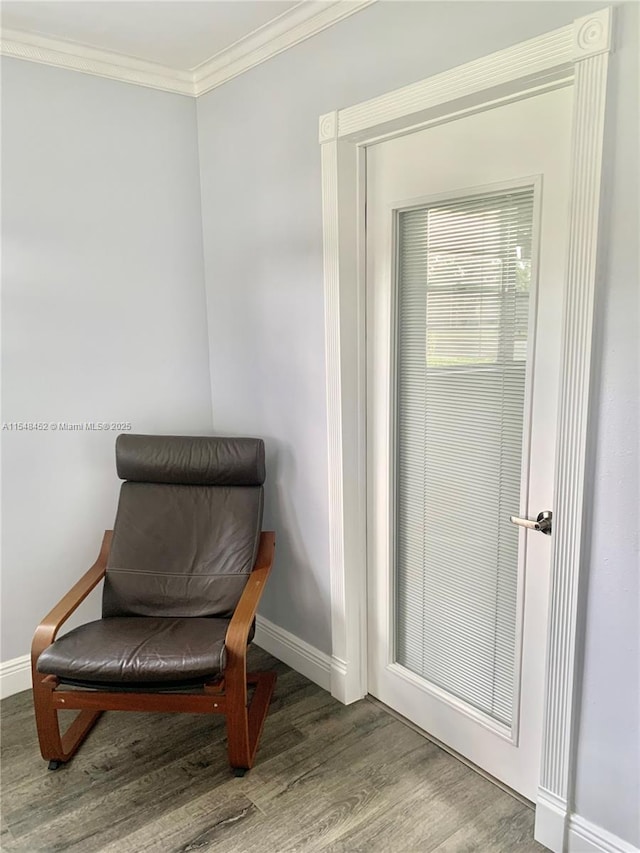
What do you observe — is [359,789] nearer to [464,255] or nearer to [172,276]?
[464,255]

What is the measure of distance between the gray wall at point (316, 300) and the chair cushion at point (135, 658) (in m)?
0.63

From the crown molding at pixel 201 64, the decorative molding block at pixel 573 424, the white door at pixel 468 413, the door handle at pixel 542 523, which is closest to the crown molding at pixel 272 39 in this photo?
the crown molding at pixel 201 64

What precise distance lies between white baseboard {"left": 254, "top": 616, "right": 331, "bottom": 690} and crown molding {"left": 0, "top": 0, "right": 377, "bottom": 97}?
232cm

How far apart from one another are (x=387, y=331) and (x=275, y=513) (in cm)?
99

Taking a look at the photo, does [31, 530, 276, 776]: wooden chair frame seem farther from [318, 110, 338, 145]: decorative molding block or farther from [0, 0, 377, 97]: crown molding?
[0, 0, 377, 97]: crown molding

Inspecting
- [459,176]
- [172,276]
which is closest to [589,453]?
[459,176]

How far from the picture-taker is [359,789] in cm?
203

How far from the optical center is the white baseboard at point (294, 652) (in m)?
2.58

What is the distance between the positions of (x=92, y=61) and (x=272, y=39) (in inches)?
29.4

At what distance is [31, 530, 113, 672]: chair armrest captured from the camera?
6.85ft

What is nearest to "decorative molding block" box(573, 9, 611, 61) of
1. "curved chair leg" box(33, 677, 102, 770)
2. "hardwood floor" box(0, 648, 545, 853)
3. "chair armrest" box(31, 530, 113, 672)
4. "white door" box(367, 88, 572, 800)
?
"white door" box(367, 88, 572, 800)

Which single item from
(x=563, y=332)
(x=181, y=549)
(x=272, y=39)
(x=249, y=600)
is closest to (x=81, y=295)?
(x=181, y=549)

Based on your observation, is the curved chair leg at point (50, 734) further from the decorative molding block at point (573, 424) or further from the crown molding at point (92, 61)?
the crown molding at point (92, 61)

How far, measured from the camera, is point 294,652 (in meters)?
2.72
